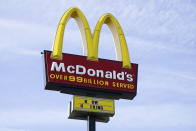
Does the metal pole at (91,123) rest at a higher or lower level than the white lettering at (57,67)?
lower

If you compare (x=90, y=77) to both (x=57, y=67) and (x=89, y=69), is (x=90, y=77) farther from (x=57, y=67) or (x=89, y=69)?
(x=57, y=67)

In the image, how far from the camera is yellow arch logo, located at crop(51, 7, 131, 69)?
27.8m

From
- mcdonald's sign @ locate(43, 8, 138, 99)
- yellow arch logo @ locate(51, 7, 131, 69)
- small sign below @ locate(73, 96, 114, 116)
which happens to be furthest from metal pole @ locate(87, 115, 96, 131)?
yellow arch logo @ locate(51, 7, 131, 69)

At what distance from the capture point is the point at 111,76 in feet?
93.6

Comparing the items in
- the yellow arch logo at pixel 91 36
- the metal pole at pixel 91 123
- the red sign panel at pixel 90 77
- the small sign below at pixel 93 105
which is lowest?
the metal pole at pixel 91 123

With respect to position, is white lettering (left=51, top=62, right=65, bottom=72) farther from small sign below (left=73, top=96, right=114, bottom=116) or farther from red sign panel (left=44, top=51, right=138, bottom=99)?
small sign below (left=73, top=96, right=114, bottom=116)

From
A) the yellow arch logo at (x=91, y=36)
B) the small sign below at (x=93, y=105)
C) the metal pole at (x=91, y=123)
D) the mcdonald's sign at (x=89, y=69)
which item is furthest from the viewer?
the yellow arch logo at (x=91, y=36)

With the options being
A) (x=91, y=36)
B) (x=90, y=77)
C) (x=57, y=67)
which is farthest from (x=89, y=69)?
(x=91, y=36)

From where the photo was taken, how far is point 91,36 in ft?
94.3

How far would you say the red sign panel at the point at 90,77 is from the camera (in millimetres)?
27188

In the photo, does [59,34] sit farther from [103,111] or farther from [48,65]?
[103,111]

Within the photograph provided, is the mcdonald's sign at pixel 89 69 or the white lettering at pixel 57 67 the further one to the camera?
the mcdonald's sign at pixel 89 69

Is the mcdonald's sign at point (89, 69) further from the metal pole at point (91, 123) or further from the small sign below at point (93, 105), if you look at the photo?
the metal pole at point (91, 123)

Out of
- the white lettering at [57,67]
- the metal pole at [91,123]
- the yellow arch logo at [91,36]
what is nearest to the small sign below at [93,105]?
the metal pole at [91,123]
